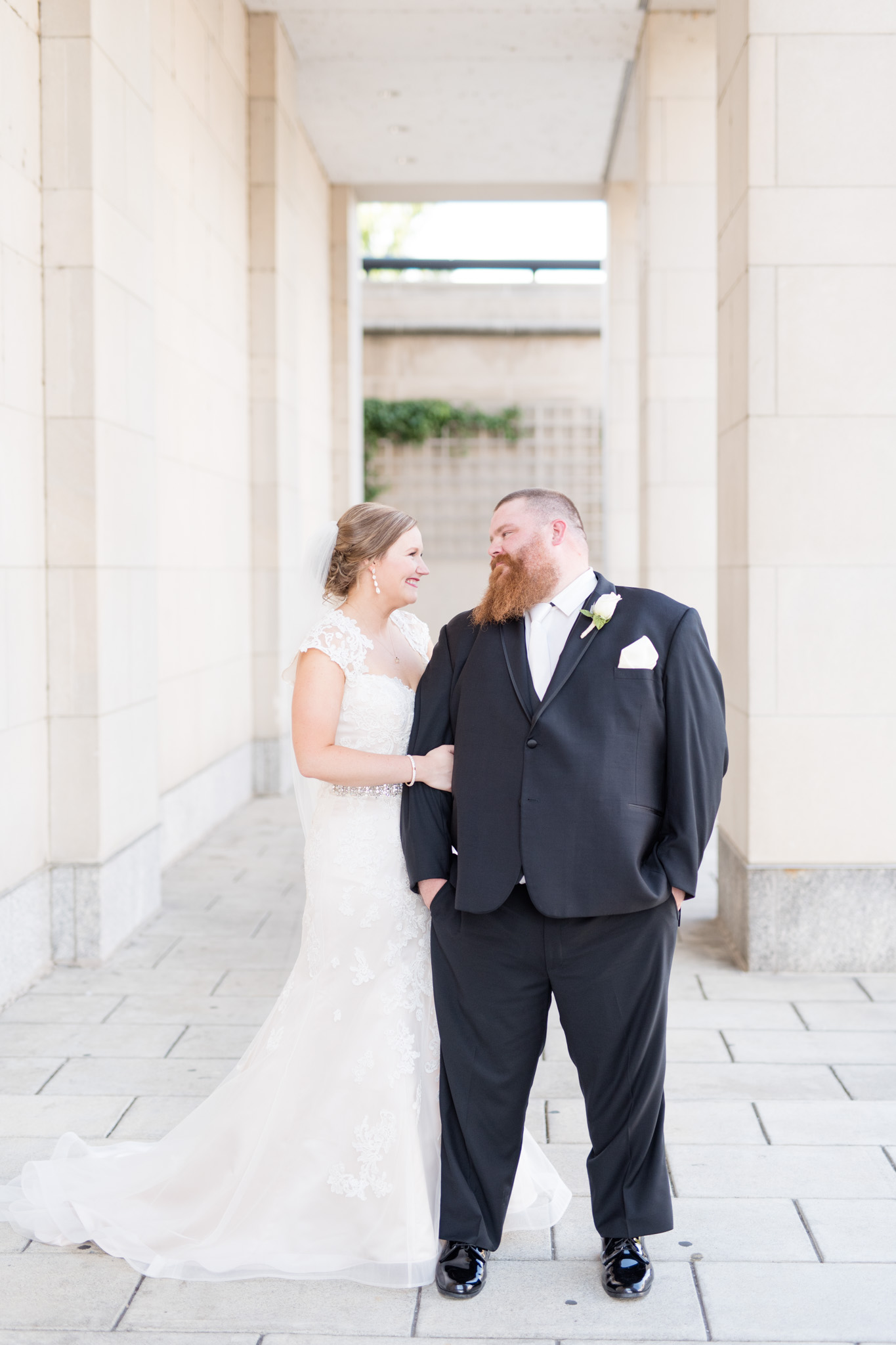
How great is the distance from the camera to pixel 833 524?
4.69 m

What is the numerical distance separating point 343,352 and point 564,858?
10.4m

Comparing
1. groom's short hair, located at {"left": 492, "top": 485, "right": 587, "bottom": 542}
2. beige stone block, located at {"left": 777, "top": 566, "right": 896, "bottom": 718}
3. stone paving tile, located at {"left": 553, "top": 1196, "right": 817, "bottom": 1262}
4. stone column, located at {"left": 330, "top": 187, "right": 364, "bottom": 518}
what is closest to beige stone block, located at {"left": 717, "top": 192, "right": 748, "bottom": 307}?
beige stone block, located at {"left": 777, "top": 566, "right": 896, "bottom": 718}

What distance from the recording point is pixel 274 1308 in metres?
2.55

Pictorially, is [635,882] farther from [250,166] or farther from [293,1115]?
[250,166]

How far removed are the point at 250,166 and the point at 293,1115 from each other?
7416mm

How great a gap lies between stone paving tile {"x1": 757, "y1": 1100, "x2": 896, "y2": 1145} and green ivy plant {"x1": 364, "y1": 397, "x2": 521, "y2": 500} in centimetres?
1252

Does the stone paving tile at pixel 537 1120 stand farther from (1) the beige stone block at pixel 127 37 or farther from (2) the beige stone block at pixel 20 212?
(1) the beige stone block at pixel 127 37

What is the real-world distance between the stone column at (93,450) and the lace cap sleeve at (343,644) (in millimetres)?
2085

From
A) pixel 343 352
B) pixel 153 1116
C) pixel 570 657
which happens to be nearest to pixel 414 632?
pixel 570 657

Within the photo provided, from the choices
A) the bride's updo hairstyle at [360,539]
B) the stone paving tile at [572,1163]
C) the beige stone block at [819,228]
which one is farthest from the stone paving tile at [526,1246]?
the beige stone block at [819,228]

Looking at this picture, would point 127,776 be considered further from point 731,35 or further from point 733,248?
point 731,35

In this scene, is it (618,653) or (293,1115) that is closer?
(618,653)

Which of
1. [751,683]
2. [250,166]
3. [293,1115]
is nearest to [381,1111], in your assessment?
[293,1115]

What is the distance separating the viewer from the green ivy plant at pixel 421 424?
1541 cm
